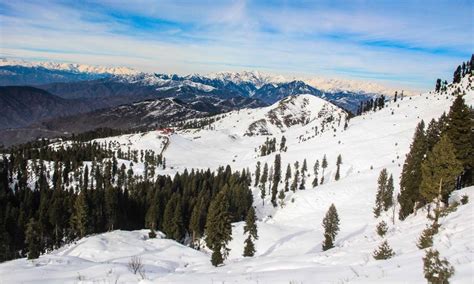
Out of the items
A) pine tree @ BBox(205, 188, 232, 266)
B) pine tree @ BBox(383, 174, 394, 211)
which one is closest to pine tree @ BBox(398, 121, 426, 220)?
pine tree @ BBox(383, 174, 394, 211)

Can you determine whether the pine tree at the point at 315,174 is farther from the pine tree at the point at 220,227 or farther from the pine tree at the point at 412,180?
the pine tree at the point at 220,227

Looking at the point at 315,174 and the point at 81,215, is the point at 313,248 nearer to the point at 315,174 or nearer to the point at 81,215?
the point at 81,215

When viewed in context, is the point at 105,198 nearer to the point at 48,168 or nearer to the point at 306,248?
the point at 306,248

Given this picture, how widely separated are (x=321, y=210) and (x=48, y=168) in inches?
5739

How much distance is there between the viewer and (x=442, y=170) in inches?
1612

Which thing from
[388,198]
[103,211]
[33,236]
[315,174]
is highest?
[388,198]

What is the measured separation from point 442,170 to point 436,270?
3287 cm

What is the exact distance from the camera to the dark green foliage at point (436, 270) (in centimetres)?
1202

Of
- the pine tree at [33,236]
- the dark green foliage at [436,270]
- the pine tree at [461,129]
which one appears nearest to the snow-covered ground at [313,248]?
the dark green foliage at [436,270]

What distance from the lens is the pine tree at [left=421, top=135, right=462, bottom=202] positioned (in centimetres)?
4059

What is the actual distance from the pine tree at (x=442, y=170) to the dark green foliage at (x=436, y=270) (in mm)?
31207

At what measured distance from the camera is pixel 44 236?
94.8 metres

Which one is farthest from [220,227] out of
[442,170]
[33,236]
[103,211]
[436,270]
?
[103,211]

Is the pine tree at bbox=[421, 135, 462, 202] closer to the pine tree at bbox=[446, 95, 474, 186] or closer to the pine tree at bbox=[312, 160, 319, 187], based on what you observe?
the pine tree at bbox=[446, 95, 474, 186]
